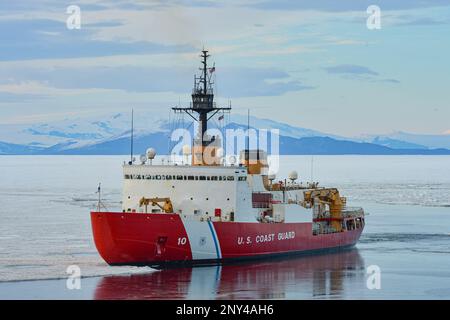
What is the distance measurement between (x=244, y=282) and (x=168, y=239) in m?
3.26

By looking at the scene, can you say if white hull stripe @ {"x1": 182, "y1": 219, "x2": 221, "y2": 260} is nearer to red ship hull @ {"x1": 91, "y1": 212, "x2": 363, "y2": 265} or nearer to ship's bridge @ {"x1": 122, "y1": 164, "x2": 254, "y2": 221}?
red ship hull @ {"x1": 91, "y1": 212, "x2": 363, "y2": 265}

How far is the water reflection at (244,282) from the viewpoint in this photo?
112 ft

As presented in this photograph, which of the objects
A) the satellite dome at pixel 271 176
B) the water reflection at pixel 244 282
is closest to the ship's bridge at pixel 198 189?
the water reflection at pixel 244 282

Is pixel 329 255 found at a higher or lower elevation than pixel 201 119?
lower

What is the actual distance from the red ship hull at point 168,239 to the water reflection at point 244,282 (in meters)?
0.56

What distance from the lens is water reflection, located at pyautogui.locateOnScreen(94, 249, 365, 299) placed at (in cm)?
3419

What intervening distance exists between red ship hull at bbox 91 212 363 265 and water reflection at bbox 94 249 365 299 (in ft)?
1.85

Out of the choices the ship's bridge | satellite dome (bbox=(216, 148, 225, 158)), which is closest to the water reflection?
the ship's bridge

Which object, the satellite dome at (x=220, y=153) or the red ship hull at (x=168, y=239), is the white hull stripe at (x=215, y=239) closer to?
the red ship hull at (x=168, y=239)

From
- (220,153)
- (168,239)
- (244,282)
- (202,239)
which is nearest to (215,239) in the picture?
(202,239)
